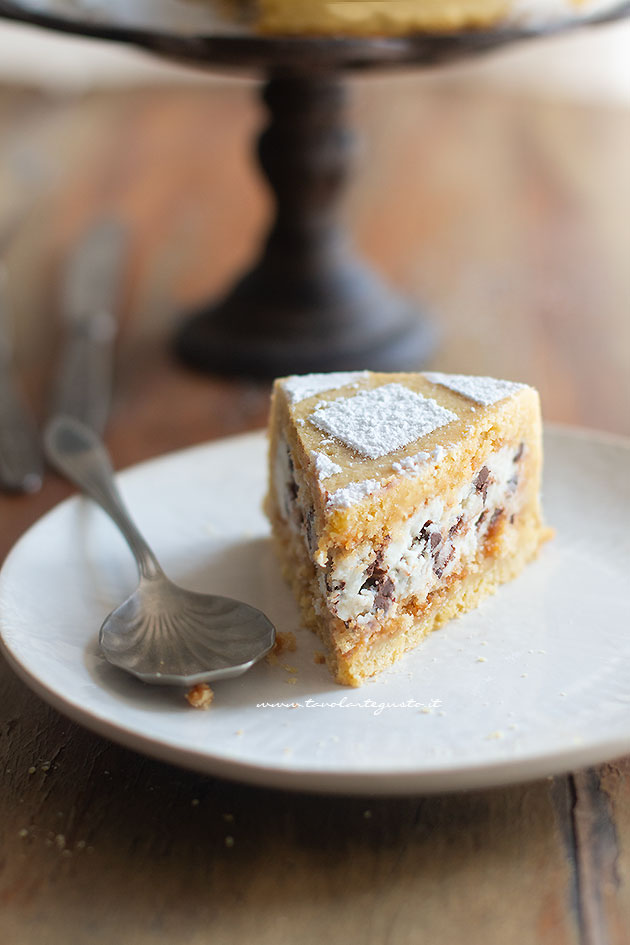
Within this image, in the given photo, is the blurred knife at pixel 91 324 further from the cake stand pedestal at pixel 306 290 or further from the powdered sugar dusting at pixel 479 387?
the powdered sugar dusting at pixel 479 387

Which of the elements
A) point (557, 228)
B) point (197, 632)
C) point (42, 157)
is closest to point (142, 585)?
point (197, 632)

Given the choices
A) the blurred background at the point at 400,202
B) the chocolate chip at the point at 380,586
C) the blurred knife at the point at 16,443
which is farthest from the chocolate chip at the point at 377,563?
the blurred background at the point at 400,202

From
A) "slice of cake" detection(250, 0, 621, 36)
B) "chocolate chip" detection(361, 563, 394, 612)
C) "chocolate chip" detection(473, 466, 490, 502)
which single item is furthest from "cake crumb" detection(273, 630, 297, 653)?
"slice of cake" detection(250, 0, 621, 36)

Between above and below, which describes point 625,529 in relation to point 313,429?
below

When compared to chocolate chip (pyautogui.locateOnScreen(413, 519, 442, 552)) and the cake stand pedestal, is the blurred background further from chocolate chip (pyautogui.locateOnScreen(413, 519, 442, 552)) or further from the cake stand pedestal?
chocolate chip (pyautogui.locateOnScreen(413, 519, 442, 552))

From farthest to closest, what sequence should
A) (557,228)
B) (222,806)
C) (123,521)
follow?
1. (557,228)
2. (123,521)
3. (222,806)

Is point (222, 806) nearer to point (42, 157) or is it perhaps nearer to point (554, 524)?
point (554, 524)
